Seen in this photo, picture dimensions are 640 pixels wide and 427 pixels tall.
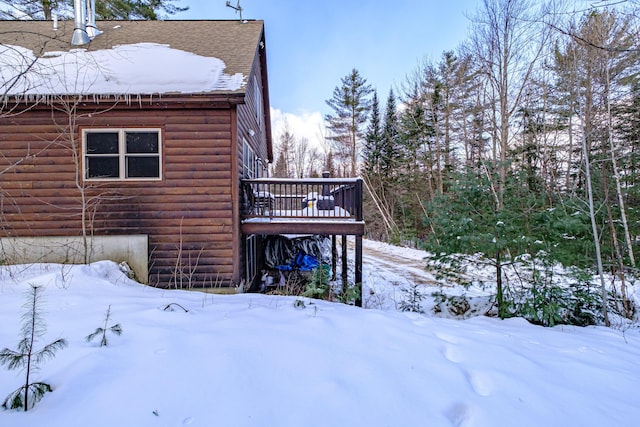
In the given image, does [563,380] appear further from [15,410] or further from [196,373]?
[15,410]

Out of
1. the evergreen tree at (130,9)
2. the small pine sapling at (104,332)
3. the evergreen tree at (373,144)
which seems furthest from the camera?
the evergreen tree at (373,144)

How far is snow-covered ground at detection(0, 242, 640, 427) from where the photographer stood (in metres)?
1.76

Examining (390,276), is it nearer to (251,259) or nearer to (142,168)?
(251,259)

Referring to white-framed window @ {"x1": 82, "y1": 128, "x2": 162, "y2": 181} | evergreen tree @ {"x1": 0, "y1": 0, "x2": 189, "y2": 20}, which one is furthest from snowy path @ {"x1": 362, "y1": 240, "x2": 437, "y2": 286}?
evergreen tree @ {"x1": 0, "y1": 0, "x2": 189, "y2": 20}

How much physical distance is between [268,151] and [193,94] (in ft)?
26.4

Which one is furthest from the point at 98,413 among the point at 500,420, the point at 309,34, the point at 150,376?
the point at 309,34

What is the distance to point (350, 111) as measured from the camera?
2273 cm

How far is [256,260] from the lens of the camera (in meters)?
9.02

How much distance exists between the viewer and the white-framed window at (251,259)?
7572 millimetres

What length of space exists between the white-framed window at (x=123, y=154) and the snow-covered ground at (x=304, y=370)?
116 inches

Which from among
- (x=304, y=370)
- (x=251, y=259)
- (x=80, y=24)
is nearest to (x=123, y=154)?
(x=251, y=259)

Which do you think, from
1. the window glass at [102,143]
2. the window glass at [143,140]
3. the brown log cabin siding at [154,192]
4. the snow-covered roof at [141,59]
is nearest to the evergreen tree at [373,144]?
the snow-covered roof at [141,59]

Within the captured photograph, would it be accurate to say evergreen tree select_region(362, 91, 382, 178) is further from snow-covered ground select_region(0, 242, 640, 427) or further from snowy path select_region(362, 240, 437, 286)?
snow-covered ground select_region(0, 242, 640, 427)

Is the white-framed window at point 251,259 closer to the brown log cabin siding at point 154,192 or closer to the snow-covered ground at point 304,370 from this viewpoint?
the brown log cabin siding at point 154,192
